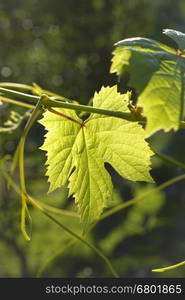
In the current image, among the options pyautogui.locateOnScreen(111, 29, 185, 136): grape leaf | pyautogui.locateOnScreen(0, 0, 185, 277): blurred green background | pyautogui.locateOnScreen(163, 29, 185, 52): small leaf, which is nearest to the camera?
pyautogui.locateOnScreen(111, 29, 185, 136): grape leaf

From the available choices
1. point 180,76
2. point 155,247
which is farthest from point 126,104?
point 155,247

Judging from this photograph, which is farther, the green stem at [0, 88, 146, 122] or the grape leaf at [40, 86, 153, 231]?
the grape leaf at [40, 86, 153, 231]

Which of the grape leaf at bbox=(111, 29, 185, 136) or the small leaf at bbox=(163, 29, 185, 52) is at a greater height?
the small leaf at bbox=(163, 29, 185, 52)

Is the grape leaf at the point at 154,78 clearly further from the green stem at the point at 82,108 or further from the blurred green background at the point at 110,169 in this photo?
the blurred green background at the point at 110,169

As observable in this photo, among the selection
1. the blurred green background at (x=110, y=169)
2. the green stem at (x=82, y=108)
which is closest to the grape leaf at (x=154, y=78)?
the green stem at (x=82, y=108)

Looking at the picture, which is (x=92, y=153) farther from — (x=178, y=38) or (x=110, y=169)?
(x=110, y=169)

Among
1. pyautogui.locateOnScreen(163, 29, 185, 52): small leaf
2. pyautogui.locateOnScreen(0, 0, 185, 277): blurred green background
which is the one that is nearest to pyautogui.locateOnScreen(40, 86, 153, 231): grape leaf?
pyautogui.locateOnScreen(163, 29, 185, 52): small leaf

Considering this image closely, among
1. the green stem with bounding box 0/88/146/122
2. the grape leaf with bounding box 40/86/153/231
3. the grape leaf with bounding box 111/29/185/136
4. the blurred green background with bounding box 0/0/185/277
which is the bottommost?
the blurred green background with bounding box 0/0/185/277

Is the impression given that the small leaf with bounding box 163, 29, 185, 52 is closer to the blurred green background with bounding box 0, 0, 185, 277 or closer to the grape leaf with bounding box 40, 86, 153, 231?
the grape leaf with bounding box 40, 86, 153, 231
